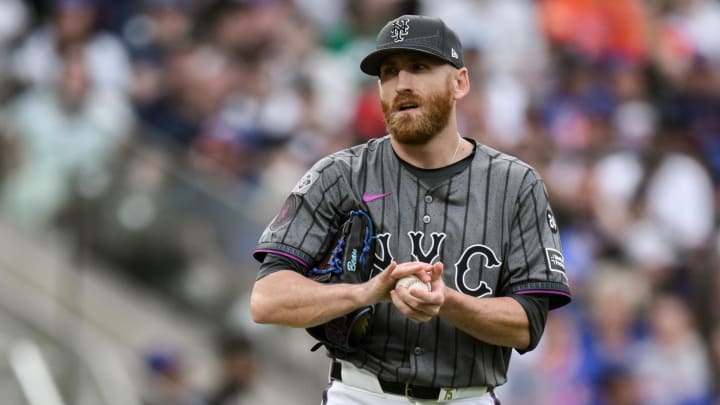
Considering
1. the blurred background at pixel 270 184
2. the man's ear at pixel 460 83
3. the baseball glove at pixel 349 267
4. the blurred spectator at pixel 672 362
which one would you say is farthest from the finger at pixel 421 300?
the blurred spectator at pixel 672 362

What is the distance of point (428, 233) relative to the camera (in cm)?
467

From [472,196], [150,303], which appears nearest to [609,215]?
[150,303]

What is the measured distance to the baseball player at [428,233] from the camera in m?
4.57

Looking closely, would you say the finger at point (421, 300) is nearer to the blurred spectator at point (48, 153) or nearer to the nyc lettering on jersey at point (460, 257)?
the nyc lettering on jersey at point (460, 257)

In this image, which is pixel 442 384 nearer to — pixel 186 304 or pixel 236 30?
pixel 186 304

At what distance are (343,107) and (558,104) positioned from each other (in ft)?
6.23

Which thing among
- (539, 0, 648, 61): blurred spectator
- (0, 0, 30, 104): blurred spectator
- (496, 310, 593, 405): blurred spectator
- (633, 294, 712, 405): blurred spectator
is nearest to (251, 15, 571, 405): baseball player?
(496, 310, 593, 405): blurred spectator

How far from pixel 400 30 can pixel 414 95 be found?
0.23 m

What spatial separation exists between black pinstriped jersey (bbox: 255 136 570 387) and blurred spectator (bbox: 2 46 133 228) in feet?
16.6

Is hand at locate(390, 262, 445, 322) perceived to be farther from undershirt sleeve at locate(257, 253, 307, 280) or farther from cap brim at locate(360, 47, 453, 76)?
cap brim at locate(360, 47, 453, 76)

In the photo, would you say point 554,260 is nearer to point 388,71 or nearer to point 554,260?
point 554,260

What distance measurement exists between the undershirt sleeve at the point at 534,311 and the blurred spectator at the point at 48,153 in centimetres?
542

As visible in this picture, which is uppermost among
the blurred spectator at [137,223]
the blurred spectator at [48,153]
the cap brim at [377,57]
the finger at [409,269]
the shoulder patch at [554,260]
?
the blurred spectator at [48,153]

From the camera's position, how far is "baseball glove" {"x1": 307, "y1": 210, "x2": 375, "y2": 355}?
4.61 meters
